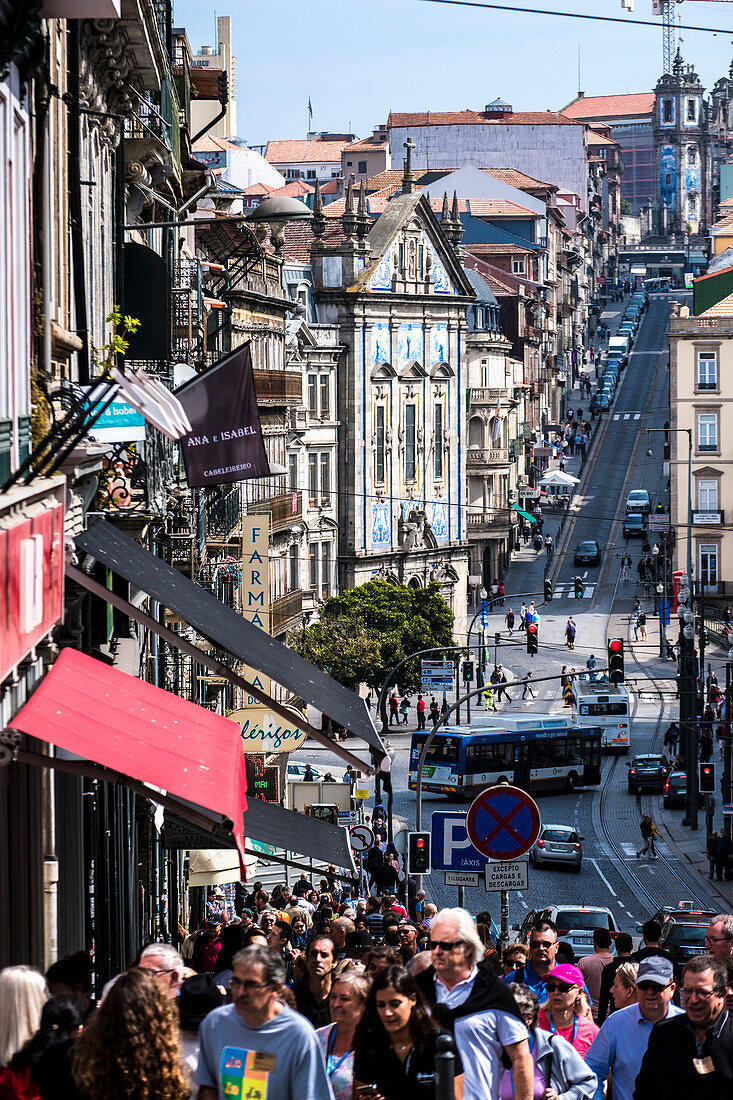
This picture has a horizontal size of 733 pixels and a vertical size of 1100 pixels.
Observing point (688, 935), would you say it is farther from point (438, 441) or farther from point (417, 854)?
point (438, 441)

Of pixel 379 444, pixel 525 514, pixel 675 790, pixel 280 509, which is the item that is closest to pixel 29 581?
pixel 675 790

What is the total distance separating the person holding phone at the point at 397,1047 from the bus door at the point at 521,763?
51.0 meters

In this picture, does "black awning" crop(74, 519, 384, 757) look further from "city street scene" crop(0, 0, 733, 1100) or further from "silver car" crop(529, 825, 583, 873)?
"silver car" crop(529, 825, 583, 873)

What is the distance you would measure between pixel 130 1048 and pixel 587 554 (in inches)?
3820

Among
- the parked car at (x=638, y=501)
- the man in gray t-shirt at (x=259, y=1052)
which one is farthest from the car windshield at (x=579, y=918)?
the parked car at (x=638, y=501)

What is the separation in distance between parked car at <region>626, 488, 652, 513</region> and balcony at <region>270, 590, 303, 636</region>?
1926 inches

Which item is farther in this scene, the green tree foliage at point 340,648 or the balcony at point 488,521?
the balcony at point 488,521

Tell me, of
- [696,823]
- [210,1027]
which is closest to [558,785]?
[696,823]

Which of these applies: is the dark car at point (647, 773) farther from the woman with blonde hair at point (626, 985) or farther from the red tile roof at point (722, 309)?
the woman with blonde hair at point (626, 985)

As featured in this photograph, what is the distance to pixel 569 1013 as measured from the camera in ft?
38.9

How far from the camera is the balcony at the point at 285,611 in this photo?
193 ft

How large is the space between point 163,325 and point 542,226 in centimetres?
12260

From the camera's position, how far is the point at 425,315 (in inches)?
3684

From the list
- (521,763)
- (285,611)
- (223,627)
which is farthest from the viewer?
(285,611)
